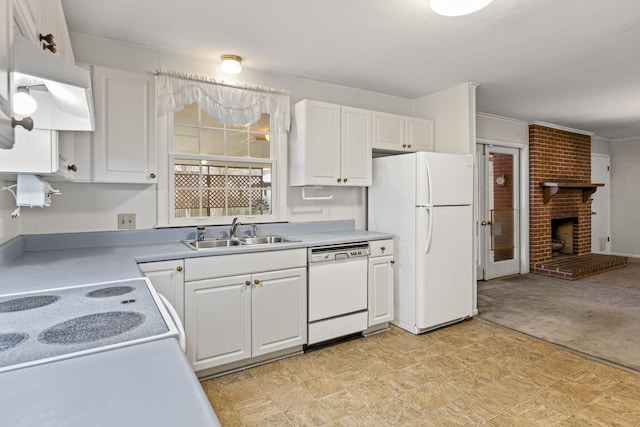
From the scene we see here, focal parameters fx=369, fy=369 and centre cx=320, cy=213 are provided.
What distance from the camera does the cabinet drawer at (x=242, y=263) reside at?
2.43 metres

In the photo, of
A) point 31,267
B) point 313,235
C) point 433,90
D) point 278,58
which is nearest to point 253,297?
point 313,235

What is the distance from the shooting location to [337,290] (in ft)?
9.99

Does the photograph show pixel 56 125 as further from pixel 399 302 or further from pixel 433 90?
pixel 433 90

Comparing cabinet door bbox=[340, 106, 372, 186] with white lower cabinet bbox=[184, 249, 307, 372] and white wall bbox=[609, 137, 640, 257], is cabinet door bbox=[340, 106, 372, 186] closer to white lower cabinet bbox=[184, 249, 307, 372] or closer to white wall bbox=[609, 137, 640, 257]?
white lower cabinet bbox=[184, 249, 307, 372]

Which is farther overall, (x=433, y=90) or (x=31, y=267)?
(x=433, y=90)

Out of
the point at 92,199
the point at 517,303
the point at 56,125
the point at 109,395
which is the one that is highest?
the point at 56,125

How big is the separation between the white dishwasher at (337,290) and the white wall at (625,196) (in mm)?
6581

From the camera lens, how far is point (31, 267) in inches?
73.0

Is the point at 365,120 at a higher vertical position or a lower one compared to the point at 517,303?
higher

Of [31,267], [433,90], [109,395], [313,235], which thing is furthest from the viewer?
[433,90]

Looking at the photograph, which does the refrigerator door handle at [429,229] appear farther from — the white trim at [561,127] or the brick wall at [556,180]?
the white trim at [561,127]

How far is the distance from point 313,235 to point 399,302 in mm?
1048

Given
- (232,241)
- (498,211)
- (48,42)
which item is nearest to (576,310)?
(498,211)

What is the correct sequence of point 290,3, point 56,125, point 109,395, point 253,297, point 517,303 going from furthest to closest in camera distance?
point 517,303
point 253,297
point 290,3
point 56,125
point 109,395
